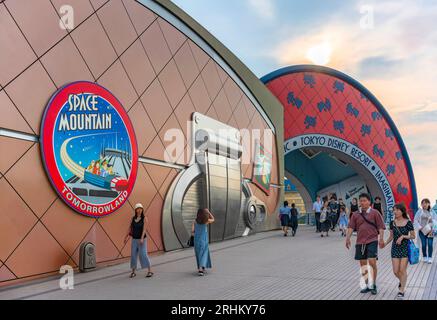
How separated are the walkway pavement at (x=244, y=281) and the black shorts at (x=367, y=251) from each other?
21.4 inches

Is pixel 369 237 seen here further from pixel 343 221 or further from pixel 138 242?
pixel 343 221

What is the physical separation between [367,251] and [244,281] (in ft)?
7.01

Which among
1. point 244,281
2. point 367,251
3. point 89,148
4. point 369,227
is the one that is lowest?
point 244,281

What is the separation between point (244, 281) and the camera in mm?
7453

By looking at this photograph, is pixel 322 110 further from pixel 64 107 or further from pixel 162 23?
pixel 64 107

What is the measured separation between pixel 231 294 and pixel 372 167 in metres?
23.2

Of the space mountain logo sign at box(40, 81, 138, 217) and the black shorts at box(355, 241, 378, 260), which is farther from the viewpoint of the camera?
the space mountain logo sign at box(40, 81, 138, 217)

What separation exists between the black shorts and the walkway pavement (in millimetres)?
543

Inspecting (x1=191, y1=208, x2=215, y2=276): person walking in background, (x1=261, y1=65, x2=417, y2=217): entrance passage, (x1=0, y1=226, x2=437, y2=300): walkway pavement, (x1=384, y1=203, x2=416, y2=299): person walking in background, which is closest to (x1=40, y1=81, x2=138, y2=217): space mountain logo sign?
(x1=0, y1=226, x2=437, y2=300): walkway pavement

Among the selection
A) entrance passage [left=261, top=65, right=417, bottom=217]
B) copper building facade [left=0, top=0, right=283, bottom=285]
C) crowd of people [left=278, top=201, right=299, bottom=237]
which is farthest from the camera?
entrance passage [left=261, top=65, right=417, bottom=217]

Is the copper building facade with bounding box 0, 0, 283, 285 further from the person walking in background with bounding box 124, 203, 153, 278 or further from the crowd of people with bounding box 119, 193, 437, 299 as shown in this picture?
the crowd of people with bounding box 119, 193, 437, 299

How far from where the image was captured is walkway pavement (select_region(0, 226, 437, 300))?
21.1 feet

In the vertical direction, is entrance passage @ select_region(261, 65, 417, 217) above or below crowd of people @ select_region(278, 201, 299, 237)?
above

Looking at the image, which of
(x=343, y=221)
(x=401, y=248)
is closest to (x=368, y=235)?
Answer: (x=401, y=248)
